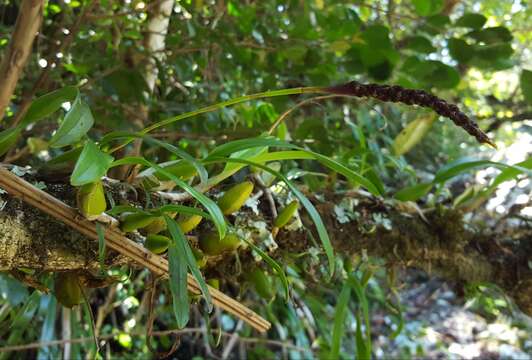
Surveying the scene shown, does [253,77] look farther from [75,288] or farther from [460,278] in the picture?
[75,288]

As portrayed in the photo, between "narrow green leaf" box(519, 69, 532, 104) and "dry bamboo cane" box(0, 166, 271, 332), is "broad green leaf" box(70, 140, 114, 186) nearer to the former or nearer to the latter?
"dry bamboo cane" box(0, 166, 271, 332)

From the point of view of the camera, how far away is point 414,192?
2.60ft

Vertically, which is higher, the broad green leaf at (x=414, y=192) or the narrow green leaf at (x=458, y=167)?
the narrow green leaf at (x=458, y=167)

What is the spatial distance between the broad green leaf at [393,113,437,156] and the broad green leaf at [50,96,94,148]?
2.04 ft

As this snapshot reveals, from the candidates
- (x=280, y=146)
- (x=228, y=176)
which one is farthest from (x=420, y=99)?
(x=228, y=176)

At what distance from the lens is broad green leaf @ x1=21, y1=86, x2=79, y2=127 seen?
438mm

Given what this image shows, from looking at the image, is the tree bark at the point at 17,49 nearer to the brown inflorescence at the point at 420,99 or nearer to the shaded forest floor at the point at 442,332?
the brown inflorescence at the point at 420,99

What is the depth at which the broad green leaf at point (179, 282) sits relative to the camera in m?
0.41

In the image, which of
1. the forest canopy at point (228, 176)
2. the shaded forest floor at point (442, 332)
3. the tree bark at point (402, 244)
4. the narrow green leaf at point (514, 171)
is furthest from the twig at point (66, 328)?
the shaded forest floor at point (442, 332)

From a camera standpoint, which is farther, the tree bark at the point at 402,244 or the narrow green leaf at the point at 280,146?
the tree bark at the point at 402,244

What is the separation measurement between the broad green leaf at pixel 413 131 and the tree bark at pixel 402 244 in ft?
0.46

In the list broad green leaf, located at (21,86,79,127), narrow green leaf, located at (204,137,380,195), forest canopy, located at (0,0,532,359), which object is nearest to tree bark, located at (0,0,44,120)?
forest canopy, located at (0,0,532,359)

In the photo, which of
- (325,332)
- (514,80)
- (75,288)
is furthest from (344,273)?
(514,80)

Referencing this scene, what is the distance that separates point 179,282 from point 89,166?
12 cm
